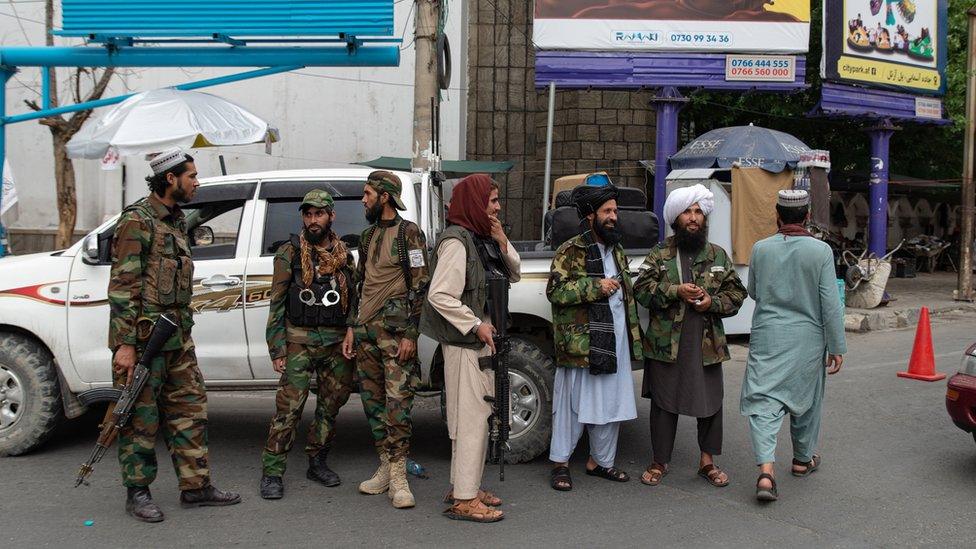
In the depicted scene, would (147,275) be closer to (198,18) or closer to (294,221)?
(294,221)

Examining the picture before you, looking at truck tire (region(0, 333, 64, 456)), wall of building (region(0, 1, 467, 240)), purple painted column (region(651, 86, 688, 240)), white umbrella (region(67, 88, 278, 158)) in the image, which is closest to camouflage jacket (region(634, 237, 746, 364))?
truck tire (region(0, 333, 64, 456))

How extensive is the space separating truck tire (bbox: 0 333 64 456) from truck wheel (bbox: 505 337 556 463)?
3.01 metres

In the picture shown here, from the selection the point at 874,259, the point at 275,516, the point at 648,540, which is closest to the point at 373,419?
the point at 275,516

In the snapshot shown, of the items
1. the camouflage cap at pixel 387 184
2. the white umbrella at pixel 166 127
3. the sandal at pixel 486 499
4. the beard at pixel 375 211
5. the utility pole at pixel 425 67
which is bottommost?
the sandal at pixel 486 499

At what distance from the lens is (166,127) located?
26.4 feet

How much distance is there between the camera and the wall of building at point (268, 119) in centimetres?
1647

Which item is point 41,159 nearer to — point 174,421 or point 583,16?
point 583,16

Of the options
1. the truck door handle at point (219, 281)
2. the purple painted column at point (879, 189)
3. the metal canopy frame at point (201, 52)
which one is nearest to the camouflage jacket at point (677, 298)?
the truck door handle at point (219, 281)

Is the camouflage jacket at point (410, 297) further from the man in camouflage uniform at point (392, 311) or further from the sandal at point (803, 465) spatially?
the sandal at point (803, 465)

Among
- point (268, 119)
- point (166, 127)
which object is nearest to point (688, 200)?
point (166, 127)

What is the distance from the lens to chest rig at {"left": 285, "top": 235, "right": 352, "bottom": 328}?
201 inches

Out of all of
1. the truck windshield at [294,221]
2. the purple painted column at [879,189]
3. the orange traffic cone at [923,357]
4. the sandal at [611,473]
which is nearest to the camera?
the sandal at [611,473]

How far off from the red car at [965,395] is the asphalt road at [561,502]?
0.40 metres

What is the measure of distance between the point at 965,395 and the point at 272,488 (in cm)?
412
